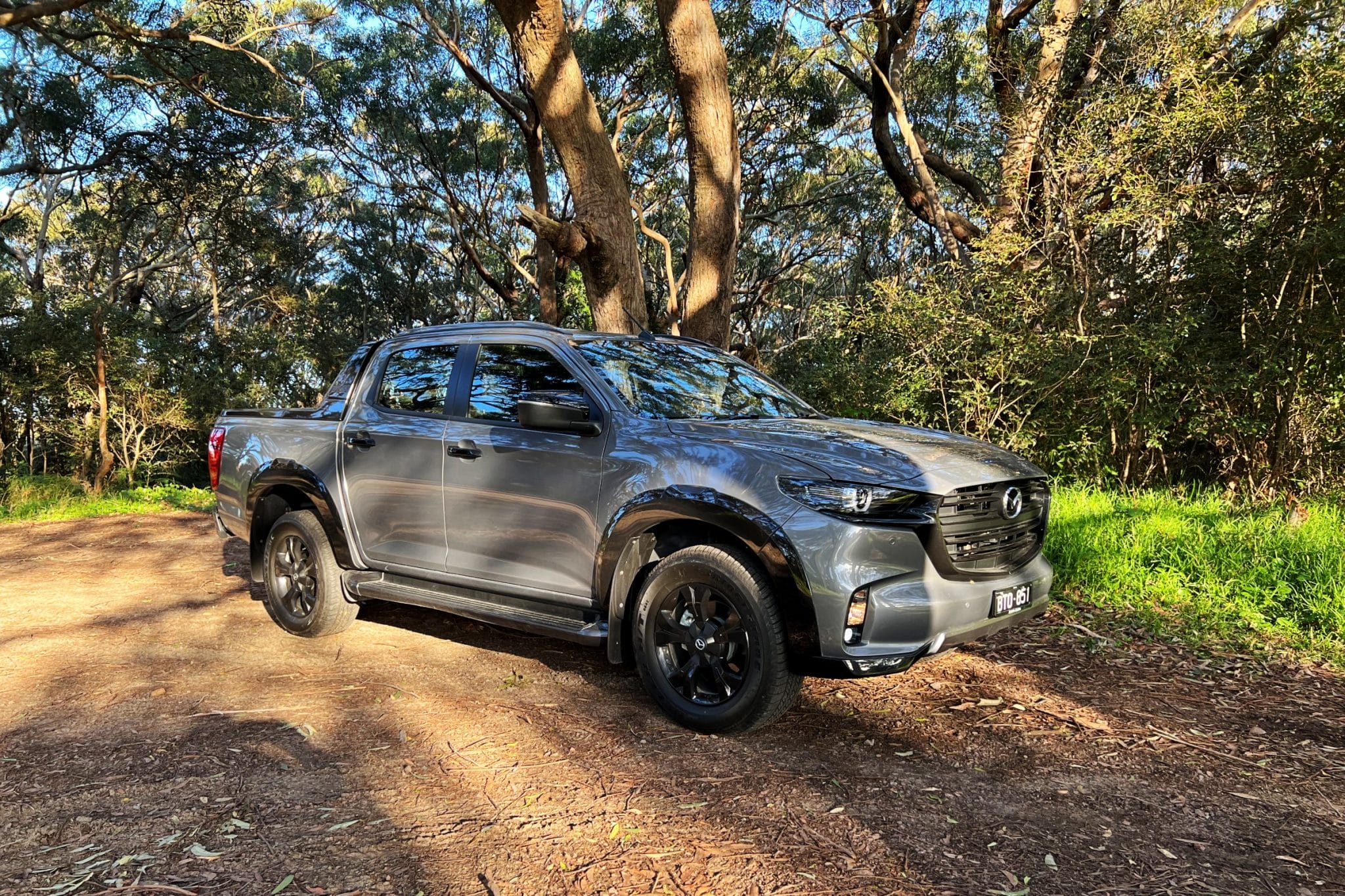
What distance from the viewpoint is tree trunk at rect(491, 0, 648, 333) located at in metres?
8.01

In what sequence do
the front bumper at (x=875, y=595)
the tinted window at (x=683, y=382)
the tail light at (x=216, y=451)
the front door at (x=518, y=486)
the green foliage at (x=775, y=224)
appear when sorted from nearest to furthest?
the front bumper at (x=875, y=595)
the front door at (x=518, y=486)
the tinted window at (x=683, y=382)
the tail light at (x=216, y=451)
the green foliage at (x=775, y=224)

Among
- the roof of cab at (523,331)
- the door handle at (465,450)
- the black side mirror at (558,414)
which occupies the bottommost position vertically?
the door handle at (465,450)

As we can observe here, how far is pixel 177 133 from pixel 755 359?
14312 mm

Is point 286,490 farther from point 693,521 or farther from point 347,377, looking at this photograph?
point 693,521

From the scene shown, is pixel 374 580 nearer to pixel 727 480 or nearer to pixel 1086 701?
pixel 727 480

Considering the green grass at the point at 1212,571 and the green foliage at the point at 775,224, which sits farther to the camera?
the green foliage at the point at 775,224

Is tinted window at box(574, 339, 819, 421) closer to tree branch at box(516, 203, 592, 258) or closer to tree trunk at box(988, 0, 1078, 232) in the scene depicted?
tree branch at box(516, 203, 592, 258)

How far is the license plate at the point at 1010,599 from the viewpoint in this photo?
362 centimetres

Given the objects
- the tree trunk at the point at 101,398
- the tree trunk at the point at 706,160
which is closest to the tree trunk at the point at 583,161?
the tree trunk at the point at 706,160

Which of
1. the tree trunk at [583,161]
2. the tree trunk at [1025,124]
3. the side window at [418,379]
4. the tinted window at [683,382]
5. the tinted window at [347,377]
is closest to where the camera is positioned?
the tinted window at [683,382]

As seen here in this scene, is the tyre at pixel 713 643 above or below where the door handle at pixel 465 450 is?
below

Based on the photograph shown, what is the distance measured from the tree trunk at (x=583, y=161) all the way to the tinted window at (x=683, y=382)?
3.15m

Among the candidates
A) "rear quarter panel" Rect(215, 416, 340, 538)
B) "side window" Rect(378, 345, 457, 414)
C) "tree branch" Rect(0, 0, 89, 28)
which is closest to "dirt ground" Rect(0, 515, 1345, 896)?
"rear quarter panel" Rect(215, 416, 340, 538)

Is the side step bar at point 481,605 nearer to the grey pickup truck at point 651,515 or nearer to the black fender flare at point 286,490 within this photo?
the grey pickup truck at point 651,515
